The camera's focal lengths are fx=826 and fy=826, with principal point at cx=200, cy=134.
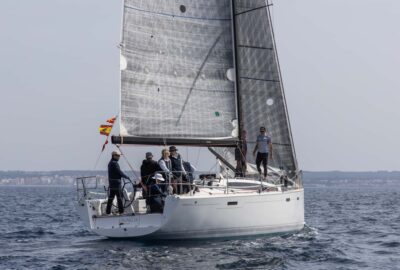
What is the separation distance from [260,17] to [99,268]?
10894 mm

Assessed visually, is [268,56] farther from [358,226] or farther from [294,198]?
[358,226]

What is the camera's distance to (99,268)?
1691cm

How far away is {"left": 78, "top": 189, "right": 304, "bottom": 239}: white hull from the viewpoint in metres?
20.1

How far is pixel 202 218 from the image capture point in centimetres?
2042

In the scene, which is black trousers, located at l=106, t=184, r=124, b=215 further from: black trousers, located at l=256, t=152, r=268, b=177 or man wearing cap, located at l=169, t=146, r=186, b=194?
black trousers, located at l=256, t=152, r=268, b=177

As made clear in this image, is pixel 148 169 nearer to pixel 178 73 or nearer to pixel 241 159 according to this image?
pixel 178 73

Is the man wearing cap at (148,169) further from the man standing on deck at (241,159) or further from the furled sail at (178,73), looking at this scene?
the man standing on deck at (241,159)

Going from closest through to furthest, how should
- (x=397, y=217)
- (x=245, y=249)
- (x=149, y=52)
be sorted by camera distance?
(x=245, y=249) → (x=149, y=52) → (x=397, y=217)

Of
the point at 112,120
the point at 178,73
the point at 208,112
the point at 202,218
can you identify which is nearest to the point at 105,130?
the point at 112,120

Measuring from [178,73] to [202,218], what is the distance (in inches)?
178

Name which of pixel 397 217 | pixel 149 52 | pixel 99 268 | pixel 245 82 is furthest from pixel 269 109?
pixel 397 217

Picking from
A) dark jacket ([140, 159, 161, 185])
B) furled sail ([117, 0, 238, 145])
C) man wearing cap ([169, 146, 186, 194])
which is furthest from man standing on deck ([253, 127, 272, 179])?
dark jacket ([140, 159, 161, 185])

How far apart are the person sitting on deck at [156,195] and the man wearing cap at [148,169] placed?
9.0 inches

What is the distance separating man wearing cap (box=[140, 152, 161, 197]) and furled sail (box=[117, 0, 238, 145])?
802 millimetres
